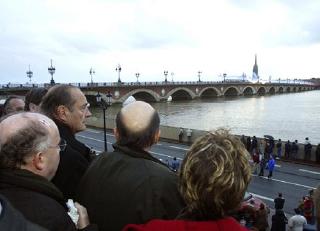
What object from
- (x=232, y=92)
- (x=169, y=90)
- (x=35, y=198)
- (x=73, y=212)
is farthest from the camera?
(x=232, y=92)

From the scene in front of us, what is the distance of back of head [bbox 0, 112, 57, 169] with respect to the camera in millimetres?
2275

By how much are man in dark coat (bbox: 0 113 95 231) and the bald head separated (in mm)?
458

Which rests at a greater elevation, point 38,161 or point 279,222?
point 38,161

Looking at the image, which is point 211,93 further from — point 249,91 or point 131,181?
point 131,181

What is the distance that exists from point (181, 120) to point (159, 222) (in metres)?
45.6

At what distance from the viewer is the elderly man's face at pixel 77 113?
355 centimetres

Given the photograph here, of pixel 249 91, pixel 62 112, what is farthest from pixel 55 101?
pixel 249 91

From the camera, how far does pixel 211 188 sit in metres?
1.92

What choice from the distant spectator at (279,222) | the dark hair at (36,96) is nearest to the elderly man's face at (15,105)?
the dark hair at (36,96)

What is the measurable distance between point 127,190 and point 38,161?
1.83ft

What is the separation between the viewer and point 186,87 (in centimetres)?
8862

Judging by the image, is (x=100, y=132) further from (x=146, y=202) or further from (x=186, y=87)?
(x=186, y=87)

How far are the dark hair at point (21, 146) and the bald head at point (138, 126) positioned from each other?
1.91ft

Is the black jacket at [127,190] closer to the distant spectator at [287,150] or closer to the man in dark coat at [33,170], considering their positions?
the man in dark coat at [33,170]
